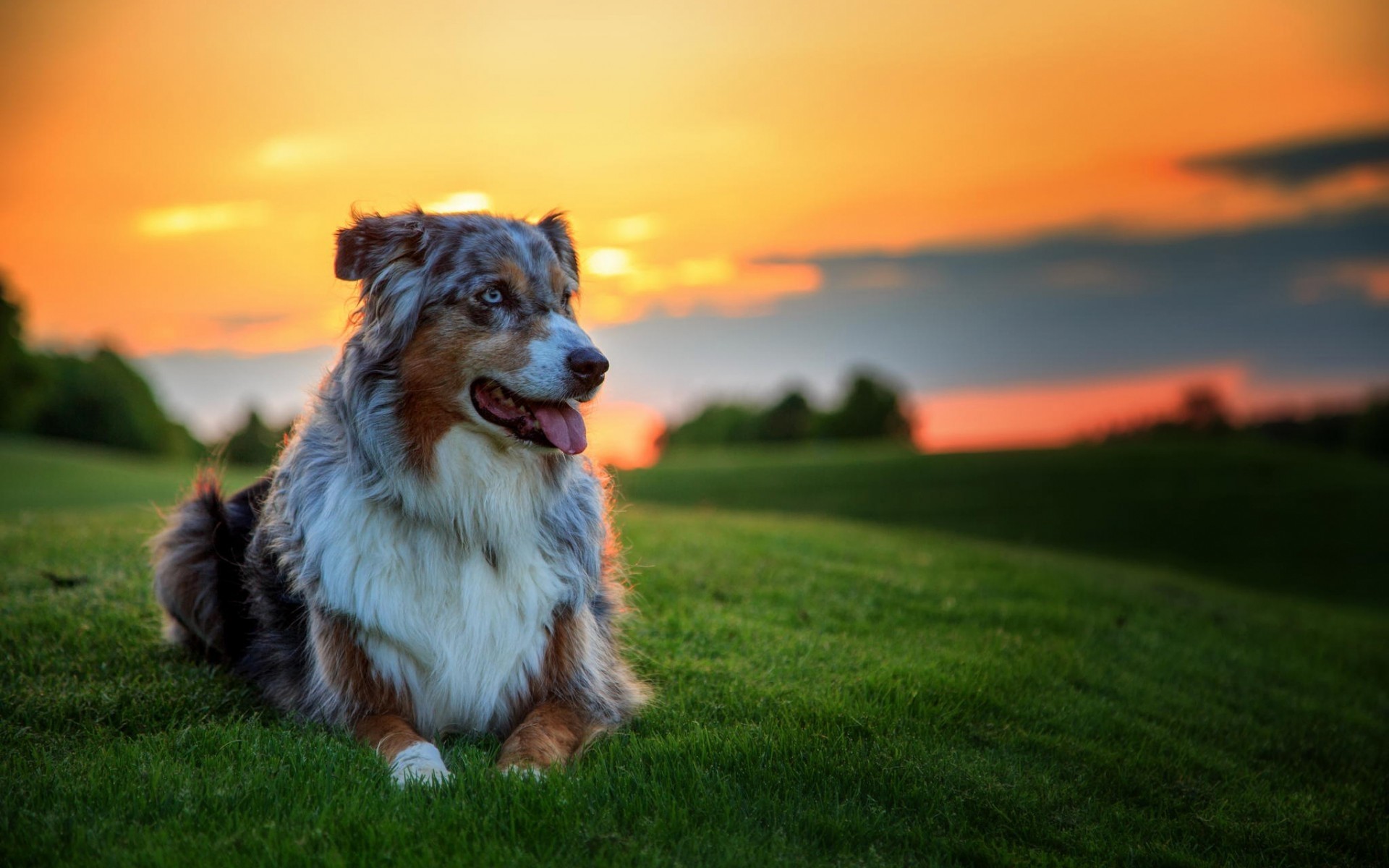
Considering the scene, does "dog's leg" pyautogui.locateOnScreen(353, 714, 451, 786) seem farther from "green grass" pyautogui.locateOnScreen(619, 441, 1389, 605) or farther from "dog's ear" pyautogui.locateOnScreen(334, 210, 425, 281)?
"green grass" pyautogui.locateOnScreen(619, 441, 1389, 605)

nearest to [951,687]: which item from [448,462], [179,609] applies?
[448,462]

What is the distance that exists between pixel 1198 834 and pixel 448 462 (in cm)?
406

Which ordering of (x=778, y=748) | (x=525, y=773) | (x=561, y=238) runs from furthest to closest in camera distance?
(x=561, y=238) < (x=778, y=748) < (x=525, y=773)

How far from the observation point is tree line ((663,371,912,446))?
81.1m

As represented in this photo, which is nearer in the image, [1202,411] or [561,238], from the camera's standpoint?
[561,238]

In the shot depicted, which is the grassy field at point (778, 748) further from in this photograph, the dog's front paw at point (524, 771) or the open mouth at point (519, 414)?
the open mouth at point (519, 414)

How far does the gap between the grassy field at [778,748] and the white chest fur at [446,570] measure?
0.42m

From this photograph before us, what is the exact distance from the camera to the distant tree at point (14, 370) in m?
47.3

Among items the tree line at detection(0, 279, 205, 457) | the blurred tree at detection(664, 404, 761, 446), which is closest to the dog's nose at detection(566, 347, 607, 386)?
the tree line at detection(0, 279, 205, 457)

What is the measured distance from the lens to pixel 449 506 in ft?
16.0

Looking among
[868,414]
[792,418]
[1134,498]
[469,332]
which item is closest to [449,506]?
[469,332]

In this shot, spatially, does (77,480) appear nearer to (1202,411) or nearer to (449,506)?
(449,506)

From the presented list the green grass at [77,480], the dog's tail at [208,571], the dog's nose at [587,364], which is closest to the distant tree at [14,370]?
the green grass at [77,480]

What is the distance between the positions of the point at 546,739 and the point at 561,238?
2.57 metres
